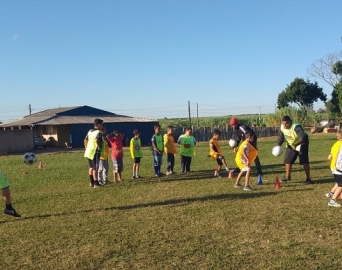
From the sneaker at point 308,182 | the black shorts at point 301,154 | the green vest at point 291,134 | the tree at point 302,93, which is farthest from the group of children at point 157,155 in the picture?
the tree at point 302,93

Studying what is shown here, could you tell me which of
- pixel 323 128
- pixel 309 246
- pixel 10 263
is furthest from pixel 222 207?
pixel 323 128

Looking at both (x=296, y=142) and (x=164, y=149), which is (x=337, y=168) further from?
(x=164, y=149)

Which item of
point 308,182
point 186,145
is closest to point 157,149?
point 186,145

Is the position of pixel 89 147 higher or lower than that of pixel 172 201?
higher

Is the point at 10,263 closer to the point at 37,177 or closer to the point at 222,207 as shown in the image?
the point at 222,207

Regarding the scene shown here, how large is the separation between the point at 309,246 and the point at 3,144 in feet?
108

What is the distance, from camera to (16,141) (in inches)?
1403

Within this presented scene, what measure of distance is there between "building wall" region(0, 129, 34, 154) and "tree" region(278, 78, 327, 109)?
129ft

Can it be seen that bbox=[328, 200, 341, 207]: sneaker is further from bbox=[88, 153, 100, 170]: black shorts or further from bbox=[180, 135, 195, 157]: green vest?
bbox=[180, 135, 195, 157]: green vest

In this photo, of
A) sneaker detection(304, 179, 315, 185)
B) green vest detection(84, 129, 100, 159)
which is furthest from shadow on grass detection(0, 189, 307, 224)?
green vest detection(84, 129, 100, 159)

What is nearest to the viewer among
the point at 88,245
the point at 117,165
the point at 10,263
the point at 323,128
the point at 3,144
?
the point at 10,263

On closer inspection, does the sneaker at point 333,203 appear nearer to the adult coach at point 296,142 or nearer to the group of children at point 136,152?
the group of children at point 136,152

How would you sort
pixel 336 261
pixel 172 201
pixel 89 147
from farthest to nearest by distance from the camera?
pixel 89 147 → pixel 172 201 → pixel 336 261

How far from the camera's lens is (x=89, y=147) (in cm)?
1116
